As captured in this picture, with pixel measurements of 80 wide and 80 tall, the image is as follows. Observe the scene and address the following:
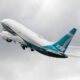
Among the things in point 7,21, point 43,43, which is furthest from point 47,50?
point 7,21

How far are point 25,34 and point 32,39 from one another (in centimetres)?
475

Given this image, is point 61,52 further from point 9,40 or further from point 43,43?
point 9,40

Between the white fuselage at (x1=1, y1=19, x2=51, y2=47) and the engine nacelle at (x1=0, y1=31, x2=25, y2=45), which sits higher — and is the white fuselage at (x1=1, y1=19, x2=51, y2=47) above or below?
above

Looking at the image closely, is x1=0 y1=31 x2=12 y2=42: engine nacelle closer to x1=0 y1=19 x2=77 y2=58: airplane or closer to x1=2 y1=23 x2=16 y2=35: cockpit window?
x1=0 y1=19 x2=77 y2=58: airplane

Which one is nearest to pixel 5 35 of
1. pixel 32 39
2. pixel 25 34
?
pixel 25 34

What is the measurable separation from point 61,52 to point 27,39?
634 inches

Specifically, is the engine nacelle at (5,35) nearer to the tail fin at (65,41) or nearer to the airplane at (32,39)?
the airplane at (32,39)

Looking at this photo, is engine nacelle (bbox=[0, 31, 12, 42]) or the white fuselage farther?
engine nacelle (bbox=[0, 31, 12, 42])

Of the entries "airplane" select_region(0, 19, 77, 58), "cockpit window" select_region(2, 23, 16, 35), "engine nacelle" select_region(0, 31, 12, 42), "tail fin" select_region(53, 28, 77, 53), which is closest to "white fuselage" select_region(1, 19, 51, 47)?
"airplane" select_region(0, 19, 77, 58)

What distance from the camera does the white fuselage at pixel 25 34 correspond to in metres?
Result: 103

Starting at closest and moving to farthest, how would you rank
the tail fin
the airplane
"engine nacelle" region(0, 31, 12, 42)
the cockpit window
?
the tail fin
the airplane
"engine nacelle" region(0, 31, 12, 42)
the cockpit window

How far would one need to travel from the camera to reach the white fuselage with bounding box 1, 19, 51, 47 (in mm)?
102600

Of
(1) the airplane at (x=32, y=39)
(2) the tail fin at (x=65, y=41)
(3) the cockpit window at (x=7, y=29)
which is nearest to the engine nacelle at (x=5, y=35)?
(1) the airplane at (x=32, y=39)

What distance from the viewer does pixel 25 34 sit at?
110 meters
